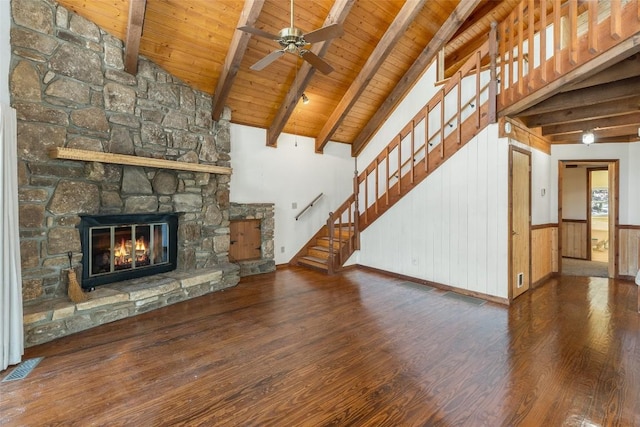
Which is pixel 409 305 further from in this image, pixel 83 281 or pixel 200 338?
pixel 83 281

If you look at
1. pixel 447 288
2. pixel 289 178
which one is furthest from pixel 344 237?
pixel 447 288

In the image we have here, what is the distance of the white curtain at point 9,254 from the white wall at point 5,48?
62 centimetres

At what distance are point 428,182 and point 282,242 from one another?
3.20m

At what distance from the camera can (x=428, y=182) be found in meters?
5.27

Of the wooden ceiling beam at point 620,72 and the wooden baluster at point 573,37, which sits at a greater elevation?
the wooden baluster at point 573,37

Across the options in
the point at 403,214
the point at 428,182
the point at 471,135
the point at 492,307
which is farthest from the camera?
the point at 403,214

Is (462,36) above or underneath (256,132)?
above

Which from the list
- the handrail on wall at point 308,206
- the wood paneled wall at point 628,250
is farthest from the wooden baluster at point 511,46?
the handrail on wall at point 308,206

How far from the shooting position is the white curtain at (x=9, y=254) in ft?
8.38

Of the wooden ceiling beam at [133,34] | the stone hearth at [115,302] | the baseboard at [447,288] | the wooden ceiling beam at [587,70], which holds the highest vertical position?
the wooden ceiling beam at [133,34]

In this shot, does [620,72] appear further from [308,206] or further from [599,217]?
[599,217]

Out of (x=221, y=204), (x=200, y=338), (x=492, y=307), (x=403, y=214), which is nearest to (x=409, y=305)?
(x=492, y=307)

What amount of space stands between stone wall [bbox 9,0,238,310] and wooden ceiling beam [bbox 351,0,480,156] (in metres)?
3.86

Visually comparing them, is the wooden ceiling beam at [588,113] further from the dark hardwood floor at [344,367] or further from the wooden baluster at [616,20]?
the dark hardwood floor at [344,367]
